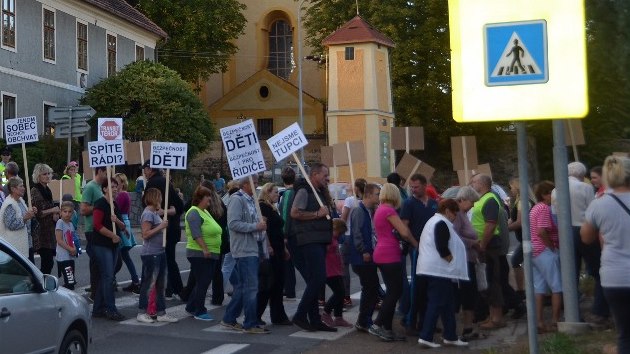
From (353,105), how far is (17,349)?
44.1 m

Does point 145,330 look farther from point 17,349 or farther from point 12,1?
point 12,1

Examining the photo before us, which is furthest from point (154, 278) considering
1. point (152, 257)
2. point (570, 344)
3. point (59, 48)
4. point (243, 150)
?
point (59, 48)

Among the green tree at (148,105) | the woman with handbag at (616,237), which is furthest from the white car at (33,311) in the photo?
the green tree at (148,105)

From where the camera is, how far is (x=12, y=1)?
3769 centimetres

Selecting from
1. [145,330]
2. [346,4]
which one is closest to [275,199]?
[145,330]

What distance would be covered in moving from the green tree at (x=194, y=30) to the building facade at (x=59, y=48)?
5.87 meters

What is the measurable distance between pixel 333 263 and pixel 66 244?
3.74 metres

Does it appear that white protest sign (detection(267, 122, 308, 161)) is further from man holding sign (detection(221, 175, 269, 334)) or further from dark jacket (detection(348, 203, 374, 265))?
dark jacket (detection(348, 203, 374, 265))

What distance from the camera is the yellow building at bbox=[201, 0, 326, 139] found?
6750 cm

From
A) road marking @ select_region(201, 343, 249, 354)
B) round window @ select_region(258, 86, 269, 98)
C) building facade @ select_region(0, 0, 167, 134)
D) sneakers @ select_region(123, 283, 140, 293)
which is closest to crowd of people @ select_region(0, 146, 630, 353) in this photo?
road marking @ select_region(201, 343, 249, 354)

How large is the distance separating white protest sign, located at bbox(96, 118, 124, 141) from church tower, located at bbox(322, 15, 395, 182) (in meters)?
33.3

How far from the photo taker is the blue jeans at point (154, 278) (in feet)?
45.7

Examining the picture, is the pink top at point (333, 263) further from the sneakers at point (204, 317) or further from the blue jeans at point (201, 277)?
the sneakers at point (204, 317)

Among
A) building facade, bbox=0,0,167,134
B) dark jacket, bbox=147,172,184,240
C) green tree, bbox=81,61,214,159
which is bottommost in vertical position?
dark jacket, bbox=147,172,184,240
